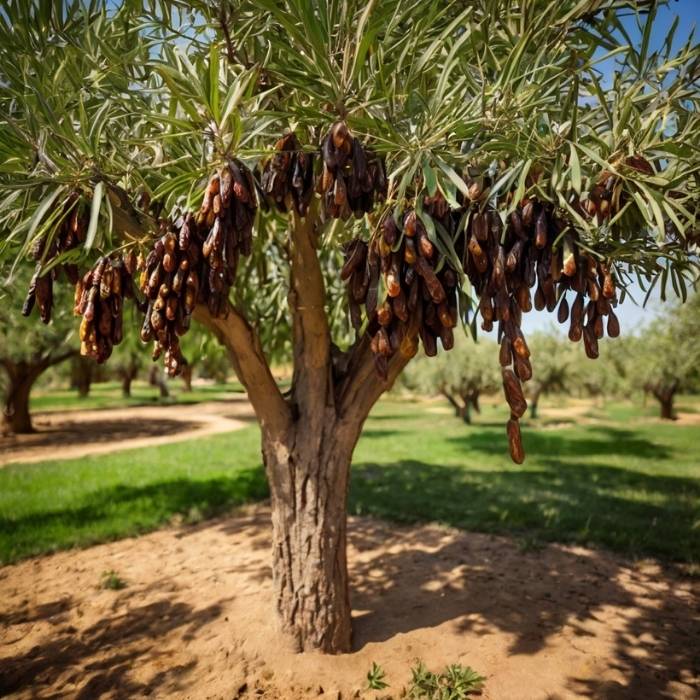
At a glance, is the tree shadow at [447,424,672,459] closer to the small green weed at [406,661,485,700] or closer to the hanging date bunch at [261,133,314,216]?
the small green weed at [406,661,485,700]

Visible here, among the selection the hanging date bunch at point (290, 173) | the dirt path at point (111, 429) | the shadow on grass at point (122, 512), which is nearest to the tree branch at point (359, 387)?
the hanging date bunch at point (290, 173)

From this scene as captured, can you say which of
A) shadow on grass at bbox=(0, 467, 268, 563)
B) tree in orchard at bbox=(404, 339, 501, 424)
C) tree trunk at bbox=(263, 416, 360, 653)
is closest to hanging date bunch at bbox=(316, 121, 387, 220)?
tree trunk at bbox=(263, 416, 360, 653)

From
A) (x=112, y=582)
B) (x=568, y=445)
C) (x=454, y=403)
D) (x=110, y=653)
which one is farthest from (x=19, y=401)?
(x=454, y=403)

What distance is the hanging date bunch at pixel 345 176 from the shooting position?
1.77 metres

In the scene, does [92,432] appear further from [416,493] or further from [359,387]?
[359,387]

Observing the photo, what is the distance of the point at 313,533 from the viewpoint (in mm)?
3410

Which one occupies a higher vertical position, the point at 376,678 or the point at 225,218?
the point at 225,218

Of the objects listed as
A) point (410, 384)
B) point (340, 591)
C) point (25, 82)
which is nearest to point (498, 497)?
point (340, 591)

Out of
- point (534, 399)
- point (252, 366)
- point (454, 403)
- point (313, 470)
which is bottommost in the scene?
point (454, 403)

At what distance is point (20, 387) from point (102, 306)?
16.8 metres

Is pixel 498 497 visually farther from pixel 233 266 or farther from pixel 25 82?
pixel 25 82

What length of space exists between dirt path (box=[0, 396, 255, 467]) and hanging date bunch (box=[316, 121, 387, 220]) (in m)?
13.3

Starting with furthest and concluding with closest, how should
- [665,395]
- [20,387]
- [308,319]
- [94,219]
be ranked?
[665,395] → [20,387] → [308,319] → [94,219]

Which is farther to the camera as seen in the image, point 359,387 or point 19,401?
point 19,401
